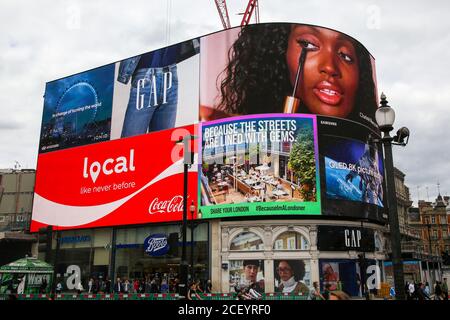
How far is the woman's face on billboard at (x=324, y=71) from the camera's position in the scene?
44625mm

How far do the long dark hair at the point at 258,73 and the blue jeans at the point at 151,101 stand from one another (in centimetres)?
588

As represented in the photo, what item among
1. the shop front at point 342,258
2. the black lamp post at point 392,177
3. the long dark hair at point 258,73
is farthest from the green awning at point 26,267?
the black lamp post at point 392,177

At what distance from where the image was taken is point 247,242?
4228 cm

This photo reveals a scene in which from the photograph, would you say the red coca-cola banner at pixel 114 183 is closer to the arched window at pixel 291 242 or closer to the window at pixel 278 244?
the window at pixel 278 244

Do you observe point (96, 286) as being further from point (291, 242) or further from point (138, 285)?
point (291, 242)

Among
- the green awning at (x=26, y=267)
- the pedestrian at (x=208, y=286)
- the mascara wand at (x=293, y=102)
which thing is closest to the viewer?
the green awning at (x=26, y=267)

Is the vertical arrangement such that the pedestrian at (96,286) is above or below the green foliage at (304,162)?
below

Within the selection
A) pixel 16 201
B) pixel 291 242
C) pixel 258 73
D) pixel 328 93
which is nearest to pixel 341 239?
pixel 291 242

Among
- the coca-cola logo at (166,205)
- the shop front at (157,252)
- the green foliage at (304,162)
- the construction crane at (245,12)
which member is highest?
the construction crane at (245,12)

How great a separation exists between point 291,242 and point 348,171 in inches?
335

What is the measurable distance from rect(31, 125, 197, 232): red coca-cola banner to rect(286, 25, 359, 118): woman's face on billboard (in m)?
11.6

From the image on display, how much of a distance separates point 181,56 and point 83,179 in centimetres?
1714

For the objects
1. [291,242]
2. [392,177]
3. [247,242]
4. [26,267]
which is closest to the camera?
[392,177]
